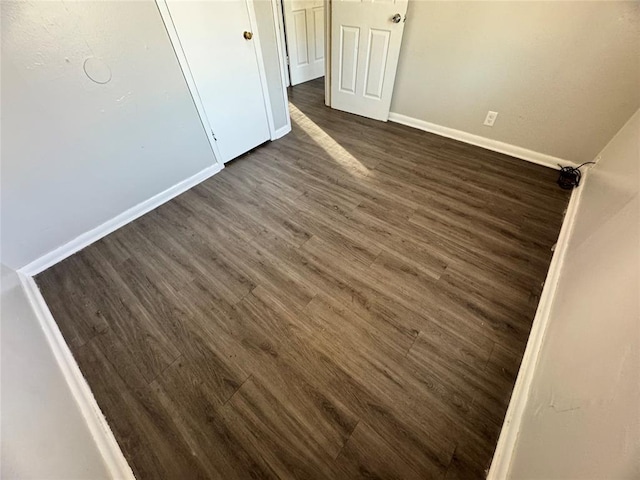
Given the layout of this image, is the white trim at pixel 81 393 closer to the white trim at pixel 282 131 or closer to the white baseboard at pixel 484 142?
the white trim at pixel 282 131

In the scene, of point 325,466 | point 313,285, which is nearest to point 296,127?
point 313,285

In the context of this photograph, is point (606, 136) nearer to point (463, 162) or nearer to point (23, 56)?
point (463, 162)

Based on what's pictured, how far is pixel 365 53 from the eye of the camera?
2.54 metres

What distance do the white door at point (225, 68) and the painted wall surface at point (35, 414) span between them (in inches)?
61.1

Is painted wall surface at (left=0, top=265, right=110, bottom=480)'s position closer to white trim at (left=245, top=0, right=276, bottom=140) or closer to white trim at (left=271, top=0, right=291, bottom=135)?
white trim at (left=245, top=0, right=276, bottom=140)

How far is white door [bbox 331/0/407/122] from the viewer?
2.29 metres

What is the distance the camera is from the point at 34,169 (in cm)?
143

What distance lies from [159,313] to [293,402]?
81 centimetres

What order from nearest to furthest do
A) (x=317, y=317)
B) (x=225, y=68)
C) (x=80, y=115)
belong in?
(x=317, y=317)
(x=80, y=115)
(x=225, y=68)

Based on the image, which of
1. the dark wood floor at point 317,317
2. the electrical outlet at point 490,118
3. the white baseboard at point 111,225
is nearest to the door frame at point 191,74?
the white baseboard at point 111,225

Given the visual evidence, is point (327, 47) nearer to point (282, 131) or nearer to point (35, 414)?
point (282, 131)

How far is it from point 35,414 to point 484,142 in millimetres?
3083

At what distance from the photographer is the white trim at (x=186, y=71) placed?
60.7 inches

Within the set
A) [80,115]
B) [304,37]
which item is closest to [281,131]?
[80,115]
